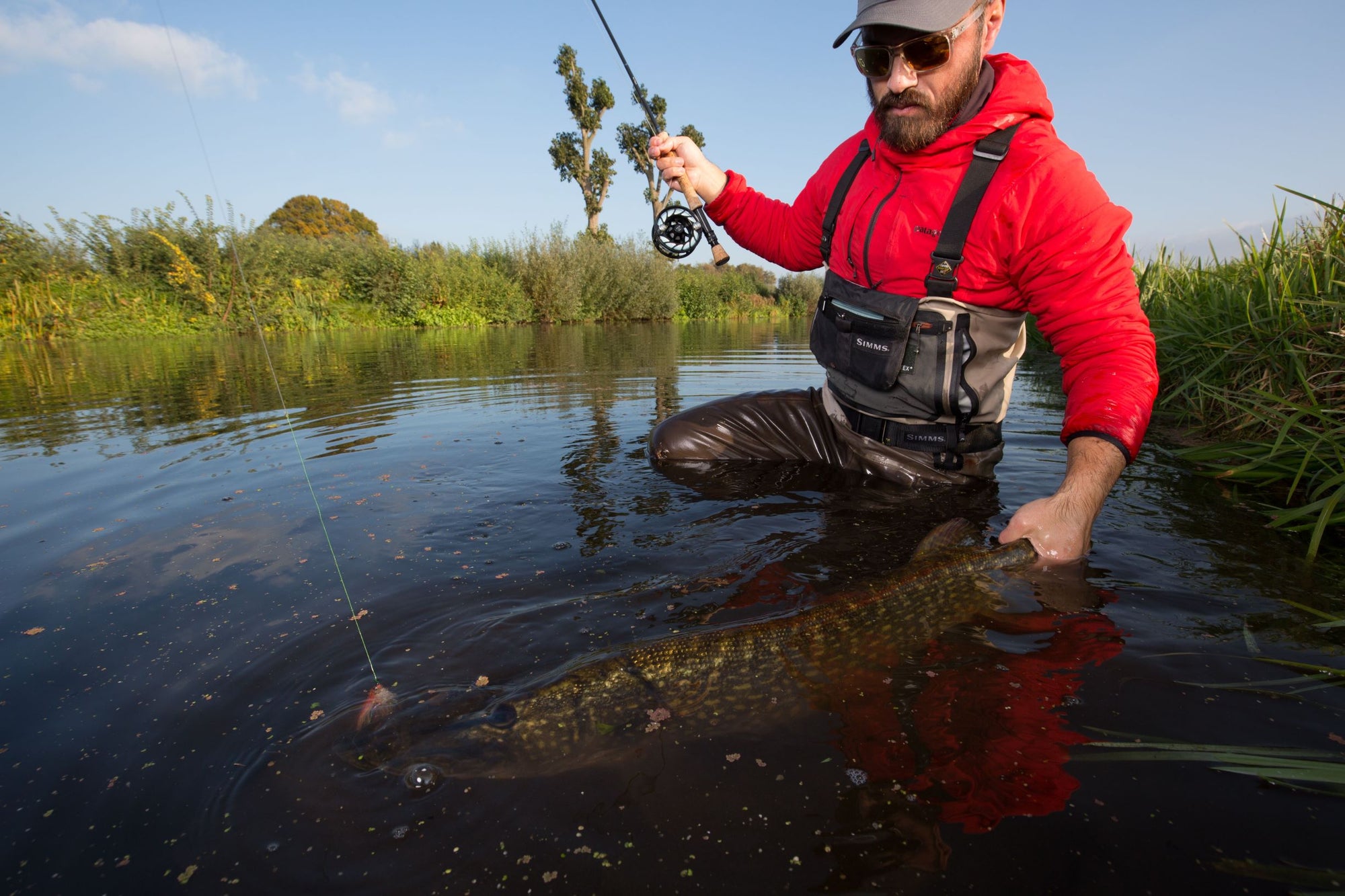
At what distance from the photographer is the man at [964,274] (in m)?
2.90

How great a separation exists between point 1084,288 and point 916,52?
1494 mm

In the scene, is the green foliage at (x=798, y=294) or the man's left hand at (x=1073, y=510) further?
the green foliage at (x=798, y=294)

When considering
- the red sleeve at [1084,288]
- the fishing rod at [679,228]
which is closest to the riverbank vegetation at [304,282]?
the fishing rod at [679,228]

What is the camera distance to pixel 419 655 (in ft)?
7.84

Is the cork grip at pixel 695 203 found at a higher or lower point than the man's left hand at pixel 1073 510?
higher

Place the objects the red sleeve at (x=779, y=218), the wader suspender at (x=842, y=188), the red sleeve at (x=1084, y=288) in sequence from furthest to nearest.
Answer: the red sleeve at (x=779, y=218), the wader suspender at (x=842, y=188), the red sleeve at (x=1084, y=288)

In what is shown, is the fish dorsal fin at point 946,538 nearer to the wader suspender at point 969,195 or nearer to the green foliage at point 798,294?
the wader suspender at point 969,195

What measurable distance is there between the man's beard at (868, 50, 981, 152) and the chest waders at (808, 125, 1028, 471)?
258 millimetres

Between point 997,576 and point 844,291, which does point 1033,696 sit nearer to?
point 997,576

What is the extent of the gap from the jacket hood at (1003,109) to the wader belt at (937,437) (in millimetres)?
1497

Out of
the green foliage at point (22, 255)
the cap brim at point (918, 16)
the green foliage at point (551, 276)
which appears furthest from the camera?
the green foliage at point (551, 276)

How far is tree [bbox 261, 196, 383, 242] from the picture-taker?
60062 mm

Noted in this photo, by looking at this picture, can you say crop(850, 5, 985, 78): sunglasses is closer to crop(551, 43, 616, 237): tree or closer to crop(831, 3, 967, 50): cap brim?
crop(831, 3, 967, 50): cap brim

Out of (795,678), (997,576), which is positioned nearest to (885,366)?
(997,576)
